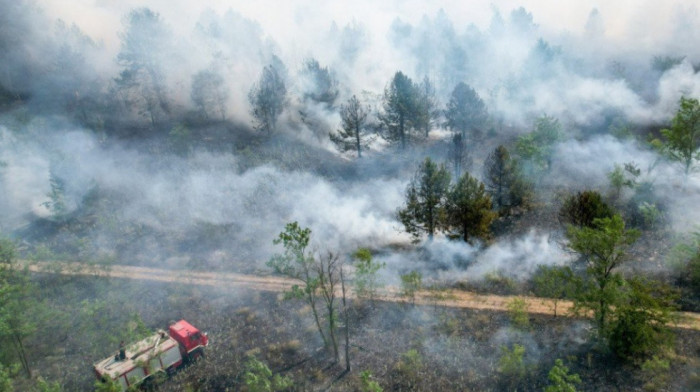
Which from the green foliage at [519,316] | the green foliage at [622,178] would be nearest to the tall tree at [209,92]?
the green foliage at [622,178]

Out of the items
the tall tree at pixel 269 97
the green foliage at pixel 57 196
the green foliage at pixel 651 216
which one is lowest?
the green foliage at pixel 651 216

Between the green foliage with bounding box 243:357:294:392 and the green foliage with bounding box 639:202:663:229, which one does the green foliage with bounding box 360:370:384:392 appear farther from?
the green foliage with bounding box 639:202:663:229

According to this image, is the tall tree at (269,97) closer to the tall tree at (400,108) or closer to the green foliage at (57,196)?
the tall tree at (400,108)

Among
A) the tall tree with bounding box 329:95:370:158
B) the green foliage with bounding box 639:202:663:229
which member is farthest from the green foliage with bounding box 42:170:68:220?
the green foliage with bounding box 639:202:663:229

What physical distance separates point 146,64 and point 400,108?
39114mm

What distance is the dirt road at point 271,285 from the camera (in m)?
28.6

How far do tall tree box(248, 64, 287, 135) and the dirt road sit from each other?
28450mm

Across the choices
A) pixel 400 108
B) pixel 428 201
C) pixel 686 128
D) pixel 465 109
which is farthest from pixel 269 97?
pixel 686 128

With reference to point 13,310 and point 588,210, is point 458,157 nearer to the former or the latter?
point 588,210

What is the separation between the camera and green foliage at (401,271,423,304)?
29794 mm

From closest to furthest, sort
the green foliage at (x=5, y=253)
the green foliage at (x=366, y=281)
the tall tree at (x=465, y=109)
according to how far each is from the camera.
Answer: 1. the green foliage at (x=5, y=253)
2. the green foliage at (x=366, y=281)
3. the tall tree at (x=465, y=109)

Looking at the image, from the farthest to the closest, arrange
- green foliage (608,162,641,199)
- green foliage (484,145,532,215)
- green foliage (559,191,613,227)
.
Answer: green foliage (608,162,641,199) → green foliage (484,145,532,215) → green foliage (559,191,613,227)

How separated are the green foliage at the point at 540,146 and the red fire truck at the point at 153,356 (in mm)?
33188

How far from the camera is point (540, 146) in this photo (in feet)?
156
